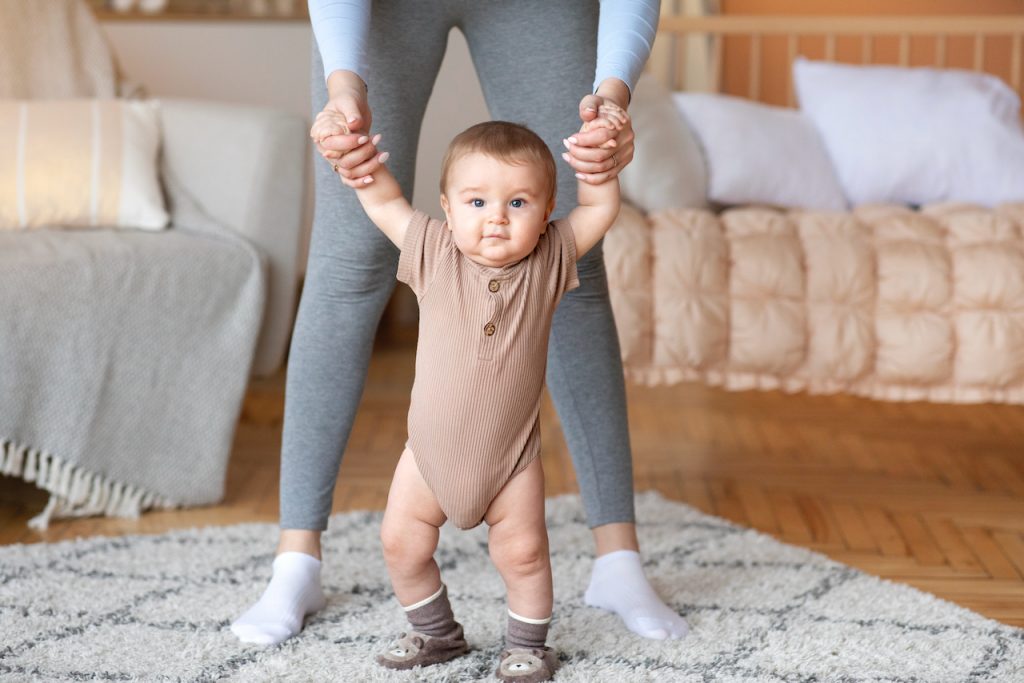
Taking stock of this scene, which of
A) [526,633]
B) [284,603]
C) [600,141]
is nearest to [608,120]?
[600,141]

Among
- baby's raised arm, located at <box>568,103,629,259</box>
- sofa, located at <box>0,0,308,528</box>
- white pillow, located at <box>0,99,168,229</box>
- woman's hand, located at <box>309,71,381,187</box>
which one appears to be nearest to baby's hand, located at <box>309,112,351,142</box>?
woman's hand, located at <box>309,71,381,187</box>

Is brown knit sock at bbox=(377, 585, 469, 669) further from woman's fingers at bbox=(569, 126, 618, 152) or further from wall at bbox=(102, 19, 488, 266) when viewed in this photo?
wall at bbox=(102, 19, 488, 266)

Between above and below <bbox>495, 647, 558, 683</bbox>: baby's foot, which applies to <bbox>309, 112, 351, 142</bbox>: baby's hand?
above

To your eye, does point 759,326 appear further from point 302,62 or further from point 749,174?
point 302,62

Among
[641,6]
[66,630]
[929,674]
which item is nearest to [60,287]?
[66,630]

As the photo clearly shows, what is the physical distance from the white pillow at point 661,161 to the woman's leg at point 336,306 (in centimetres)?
78

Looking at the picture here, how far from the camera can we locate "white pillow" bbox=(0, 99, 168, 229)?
1785mm

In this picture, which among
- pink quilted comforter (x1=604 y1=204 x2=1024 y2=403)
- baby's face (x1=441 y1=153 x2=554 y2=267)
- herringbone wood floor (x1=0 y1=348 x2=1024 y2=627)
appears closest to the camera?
baby's face (x1=441 y1=153 x2=554 y2=267)

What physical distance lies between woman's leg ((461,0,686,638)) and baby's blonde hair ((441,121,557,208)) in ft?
0.66

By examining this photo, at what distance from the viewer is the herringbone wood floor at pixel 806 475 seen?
5.06ft

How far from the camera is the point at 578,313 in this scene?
4.14 feet

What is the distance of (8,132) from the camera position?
1.81m

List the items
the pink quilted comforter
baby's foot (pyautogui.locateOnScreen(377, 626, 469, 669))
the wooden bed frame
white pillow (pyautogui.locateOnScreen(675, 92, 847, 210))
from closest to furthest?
baby's foot (pyautogui.locateOnScreen(377, 626, 469, 669)) → the pink quilted comforter → white pillow (pyautogui.locateOnScreen(675, 92, 847, 210)) → the wooden bed frame

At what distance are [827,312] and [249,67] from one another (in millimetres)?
1793
